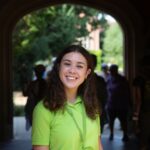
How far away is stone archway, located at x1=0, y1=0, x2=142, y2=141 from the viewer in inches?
457

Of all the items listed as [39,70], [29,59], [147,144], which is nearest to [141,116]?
[147,144]

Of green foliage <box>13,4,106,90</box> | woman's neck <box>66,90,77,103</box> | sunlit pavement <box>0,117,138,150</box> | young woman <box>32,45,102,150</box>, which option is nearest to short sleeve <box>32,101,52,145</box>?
young woman <box>32,45,102,150</box>


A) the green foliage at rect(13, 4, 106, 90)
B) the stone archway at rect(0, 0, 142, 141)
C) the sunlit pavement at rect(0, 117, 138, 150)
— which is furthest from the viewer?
the green foliage at rect(13, 4, 106, 90)

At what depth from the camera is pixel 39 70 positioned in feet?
28.6

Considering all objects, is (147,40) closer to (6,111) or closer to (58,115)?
(6,111)

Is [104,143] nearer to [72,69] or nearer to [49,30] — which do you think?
[72,69]

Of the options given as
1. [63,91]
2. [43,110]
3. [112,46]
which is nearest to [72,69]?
[63,91]

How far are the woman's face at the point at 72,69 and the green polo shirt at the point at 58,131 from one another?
0.13 m

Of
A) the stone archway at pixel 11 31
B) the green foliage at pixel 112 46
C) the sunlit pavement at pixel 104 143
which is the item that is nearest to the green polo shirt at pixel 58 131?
the sunlit pavement at pixel 104 143

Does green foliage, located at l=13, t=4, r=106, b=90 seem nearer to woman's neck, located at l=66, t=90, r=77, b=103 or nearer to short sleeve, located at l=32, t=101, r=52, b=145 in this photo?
woman's neck, located at l=66, t=90, r=77, b=103

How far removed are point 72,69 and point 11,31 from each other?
9330mm

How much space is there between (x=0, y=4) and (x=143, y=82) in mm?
4169

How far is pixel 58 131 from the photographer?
2623 mm

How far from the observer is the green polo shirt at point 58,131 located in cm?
262
